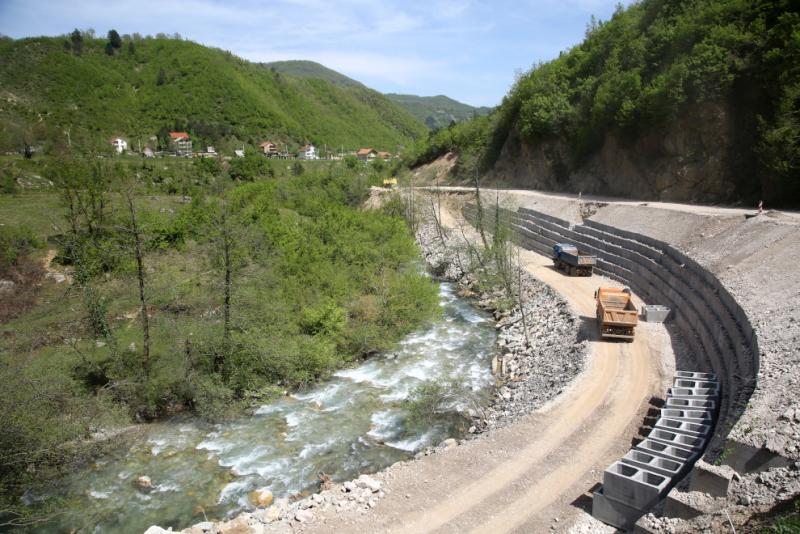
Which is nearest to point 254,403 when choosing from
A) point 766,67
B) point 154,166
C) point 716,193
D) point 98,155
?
point 98,155

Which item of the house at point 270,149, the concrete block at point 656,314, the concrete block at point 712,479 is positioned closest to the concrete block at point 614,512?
the concrete block at point 712,479

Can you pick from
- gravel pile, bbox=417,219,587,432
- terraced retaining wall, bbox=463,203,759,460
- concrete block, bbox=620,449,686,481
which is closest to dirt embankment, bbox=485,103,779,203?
terraced retaining wall, bbox=463,203,759,460

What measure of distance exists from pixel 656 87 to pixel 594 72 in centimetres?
1215

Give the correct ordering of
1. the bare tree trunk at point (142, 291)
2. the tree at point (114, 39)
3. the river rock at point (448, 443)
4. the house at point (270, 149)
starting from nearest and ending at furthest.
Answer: the river rock at point (448, 443), the bare tree trunk at point (142, 291), the house at point (270, 149), the tree at point (114, 39)

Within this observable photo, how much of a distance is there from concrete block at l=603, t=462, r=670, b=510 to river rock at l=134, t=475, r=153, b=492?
1076cm

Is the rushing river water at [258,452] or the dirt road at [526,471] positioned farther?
the rushing river water at [258,452]

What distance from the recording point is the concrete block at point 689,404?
1212cm

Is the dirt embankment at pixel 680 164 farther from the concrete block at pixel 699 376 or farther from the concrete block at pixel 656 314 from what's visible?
the concrete block at pixel 699 376

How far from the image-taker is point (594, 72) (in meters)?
43.2

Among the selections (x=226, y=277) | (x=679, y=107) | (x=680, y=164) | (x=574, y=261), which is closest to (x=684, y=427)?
(x=226, y=277)

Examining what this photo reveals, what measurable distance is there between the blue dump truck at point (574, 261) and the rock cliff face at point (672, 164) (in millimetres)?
9224

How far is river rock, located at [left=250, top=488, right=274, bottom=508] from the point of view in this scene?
→ 11879mm

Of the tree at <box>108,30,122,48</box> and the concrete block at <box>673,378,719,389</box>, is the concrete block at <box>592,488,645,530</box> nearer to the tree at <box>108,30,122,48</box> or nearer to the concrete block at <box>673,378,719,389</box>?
the concrete block at <box>673,378,719,389</box>

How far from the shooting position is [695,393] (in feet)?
42.6
